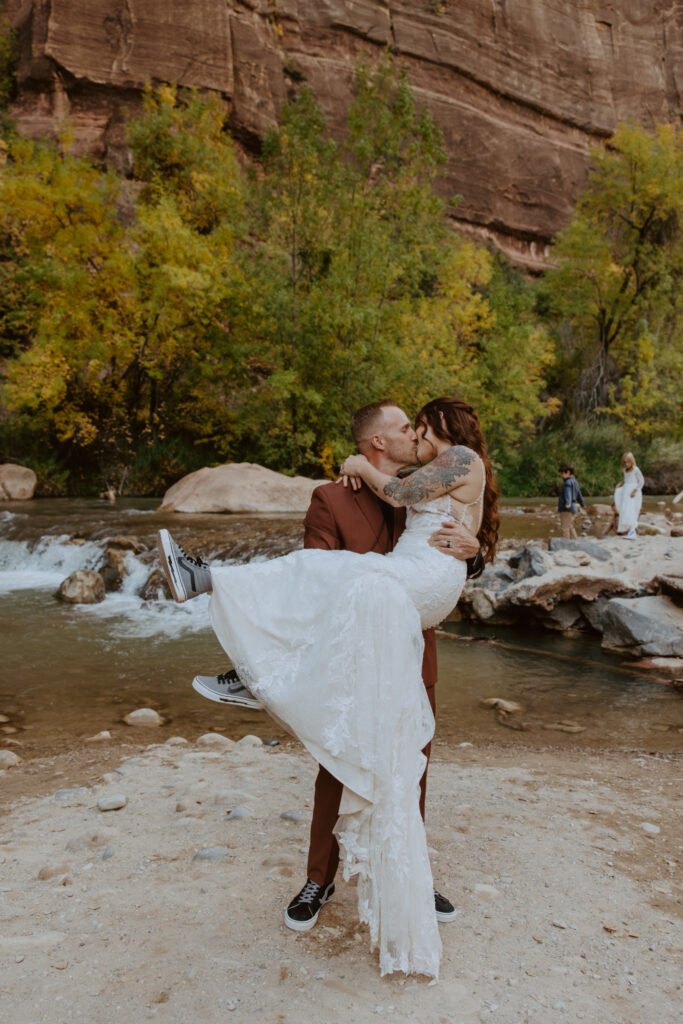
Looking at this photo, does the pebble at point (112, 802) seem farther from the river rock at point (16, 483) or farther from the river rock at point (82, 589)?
the river rock at point (16, 483)

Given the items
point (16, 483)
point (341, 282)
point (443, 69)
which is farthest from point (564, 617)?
point (443, 69)

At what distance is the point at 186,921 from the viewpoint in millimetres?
2812

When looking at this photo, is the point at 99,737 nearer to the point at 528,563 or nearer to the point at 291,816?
the point at 291,816

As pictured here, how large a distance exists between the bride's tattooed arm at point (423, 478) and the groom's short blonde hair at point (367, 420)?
0.14m

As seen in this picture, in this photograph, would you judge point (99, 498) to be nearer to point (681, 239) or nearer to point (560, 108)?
point (681, 239)

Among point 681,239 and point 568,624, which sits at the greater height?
point 681,239

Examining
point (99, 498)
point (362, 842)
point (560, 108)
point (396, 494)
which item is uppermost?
point (560, 108)

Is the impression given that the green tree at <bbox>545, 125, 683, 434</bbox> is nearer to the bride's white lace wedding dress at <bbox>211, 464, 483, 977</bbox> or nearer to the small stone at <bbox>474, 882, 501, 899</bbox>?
the small stone at <bbox>474, 882, 501, 899</bbox>

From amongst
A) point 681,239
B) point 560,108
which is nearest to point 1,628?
point 681,239

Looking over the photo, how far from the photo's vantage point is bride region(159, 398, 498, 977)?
246 cm

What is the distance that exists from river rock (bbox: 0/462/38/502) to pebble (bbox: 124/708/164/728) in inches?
673

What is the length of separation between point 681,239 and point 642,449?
10287 mm

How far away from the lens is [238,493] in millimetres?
18469

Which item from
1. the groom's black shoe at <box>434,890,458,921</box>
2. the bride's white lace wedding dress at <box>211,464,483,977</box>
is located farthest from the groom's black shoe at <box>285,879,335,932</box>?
the groom's black shoe at <box>434,890,458,921</box>
